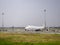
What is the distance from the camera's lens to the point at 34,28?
110 metres

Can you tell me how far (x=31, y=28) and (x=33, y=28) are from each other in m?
1.89

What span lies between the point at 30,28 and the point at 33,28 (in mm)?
2525

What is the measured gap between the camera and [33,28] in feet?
362

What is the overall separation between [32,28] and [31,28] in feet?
3.39

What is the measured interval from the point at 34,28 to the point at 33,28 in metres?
0.74

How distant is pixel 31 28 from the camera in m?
109

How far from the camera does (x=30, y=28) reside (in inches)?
4289

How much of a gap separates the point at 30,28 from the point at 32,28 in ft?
5.43
